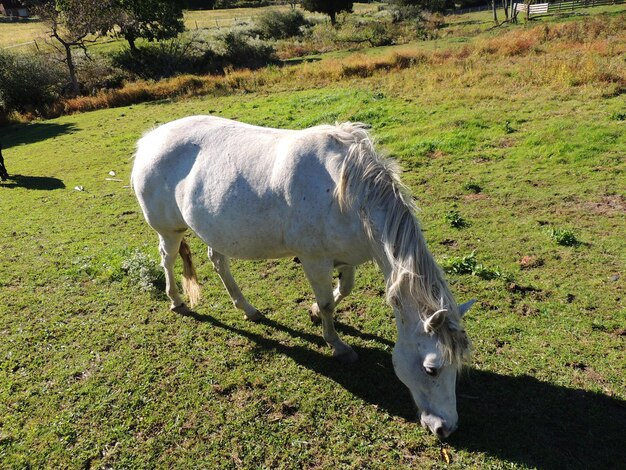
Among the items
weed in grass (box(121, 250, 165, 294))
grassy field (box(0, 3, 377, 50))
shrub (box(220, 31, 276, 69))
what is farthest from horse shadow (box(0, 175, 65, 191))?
grassy field (box(0, 3, 377, 50))

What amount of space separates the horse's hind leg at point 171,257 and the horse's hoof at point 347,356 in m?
2.10

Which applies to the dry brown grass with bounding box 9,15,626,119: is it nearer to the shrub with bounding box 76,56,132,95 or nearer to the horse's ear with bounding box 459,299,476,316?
the shrub with bounding box 76,56,132,95

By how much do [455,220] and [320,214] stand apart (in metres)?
3.52

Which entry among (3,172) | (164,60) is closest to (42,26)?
(164,60)

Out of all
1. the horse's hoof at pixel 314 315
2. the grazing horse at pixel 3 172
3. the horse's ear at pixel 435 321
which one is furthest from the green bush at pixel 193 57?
the horse's ear at pixel 435 321

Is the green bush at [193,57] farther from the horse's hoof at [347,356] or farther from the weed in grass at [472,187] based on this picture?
the horse's hoof at [347,356]

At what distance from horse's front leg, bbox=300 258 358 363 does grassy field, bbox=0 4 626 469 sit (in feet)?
0.60

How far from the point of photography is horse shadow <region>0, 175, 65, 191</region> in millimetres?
10097

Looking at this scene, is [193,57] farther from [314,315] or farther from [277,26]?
[314,315]

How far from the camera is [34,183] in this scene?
34.4ft

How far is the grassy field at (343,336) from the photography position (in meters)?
3.25

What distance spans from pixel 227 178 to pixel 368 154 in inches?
51.4

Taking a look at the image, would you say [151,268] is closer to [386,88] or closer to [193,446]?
[193,446]

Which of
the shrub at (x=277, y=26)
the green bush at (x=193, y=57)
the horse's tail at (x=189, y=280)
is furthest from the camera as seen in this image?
the shrub at (x=277, y=26)
